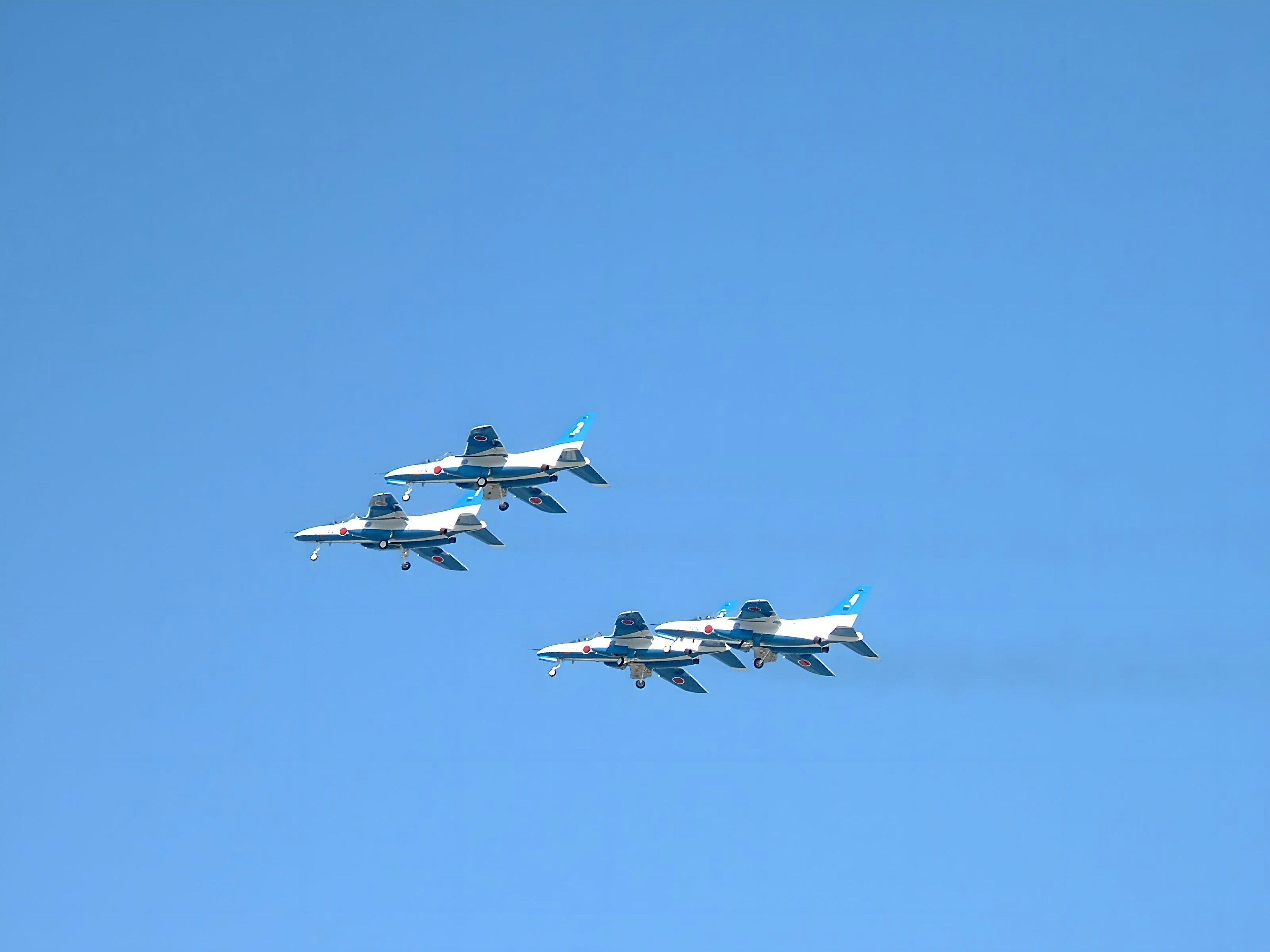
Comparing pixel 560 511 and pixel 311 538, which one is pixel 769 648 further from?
pixel 311 538

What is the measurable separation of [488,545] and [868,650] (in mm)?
22332

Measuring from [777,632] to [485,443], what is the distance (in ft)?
63.1

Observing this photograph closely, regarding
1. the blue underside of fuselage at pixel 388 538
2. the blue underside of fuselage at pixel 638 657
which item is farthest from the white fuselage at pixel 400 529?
the blue underside of fuselage at pixel 638 657

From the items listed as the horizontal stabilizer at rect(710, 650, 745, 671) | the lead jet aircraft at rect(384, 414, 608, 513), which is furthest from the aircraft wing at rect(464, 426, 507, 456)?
the horizontal stabilizer at rect(710, 650, 745, 671)

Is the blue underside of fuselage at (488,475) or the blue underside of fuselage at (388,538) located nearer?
the blue underside of fuselage at (488,475)

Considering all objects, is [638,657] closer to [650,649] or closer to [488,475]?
[650,649]

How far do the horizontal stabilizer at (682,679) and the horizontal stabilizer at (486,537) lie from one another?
447 inches

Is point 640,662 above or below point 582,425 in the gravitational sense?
below

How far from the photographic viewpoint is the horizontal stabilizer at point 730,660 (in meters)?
124

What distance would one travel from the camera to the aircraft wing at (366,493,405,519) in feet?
402

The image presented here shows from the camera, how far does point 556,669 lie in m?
126

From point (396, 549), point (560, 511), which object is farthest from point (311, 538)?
point (560, 511)

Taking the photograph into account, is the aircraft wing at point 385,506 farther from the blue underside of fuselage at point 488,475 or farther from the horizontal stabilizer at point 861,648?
the horizontal stabilizer at point 861,648

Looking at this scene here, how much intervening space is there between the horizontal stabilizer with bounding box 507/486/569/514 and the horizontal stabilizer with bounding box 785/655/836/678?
15726 millimetres
